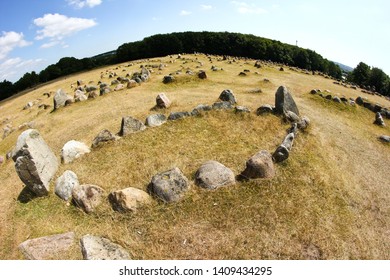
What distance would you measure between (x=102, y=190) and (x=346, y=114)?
19692mm

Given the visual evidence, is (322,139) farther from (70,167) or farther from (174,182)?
(70,167)

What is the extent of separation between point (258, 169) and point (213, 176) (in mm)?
1935

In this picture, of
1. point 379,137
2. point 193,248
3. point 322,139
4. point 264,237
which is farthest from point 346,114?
point 193,248

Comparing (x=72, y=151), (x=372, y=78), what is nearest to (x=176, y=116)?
(x=72, y=151)

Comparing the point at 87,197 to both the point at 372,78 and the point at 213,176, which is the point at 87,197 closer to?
the point at 213,176

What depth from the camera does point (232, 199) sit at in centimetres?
1148

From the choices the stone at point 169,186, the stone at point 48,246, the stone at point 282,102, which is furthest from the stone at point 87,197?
the stone at point 282,102

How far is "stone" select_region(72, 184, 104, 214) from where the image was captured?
37.7ft

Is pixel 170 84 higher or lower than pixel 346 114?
higher

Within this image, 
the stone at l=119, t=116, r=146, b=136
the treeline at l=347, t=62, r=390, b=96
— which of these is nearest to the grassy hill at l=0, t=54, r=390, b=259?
the stone at l=119, t=116, r=146, b=136

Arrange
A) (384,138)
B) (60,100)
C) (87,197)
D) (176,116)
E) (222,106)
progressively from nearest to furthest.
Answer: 1. (87,197)
2. (176,116)
3. (222,106)
4. (384,138)
5. (60,100)

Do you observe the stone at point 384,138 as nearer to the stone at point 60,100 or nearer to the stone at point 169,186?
the stone at point 169,186

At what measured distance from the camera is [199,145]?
49.5 ft
